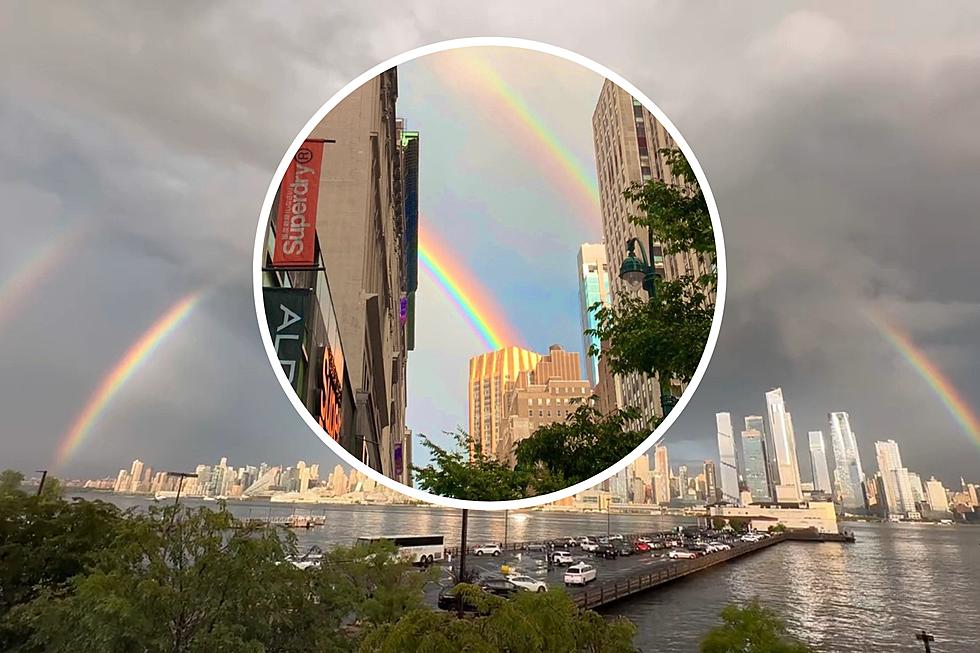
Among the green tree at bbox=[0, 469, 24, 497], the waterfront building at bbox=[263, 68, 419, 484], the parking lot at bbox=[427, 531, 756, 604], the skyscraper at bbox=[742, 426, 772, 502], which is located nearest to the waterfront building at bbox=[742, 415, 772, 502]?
the skyscraper at bbox=[742, 426, 772, 502]

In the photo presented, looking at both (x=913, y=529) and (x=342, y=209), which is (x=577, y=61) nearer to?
(x=342, y=209)

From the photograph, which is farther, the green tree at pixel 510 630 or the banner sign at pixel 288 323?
the banner sign at pixel 288 323

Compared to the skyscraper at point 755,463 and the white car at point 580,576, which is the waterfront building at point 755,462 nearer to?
the skyscraper at point 755,463

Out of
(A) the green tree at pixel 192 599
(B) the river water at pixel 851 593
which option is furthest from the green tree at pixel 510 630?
(B) the river water at pixel 851 593

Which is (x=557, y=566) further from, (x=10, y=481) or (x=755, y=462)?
(x=10, y=481)

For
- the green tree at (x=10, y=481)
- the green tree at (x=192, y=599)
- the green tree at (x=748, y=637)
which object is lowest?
the green tree at (x=748, y=637)

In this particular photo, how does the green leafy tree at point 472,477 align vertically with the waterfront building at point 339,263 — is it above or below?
below

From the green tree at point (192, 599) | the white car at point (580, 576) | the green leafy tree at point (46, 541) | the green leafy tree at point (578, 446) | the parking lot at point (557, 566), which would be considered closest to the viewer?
the green tree at point (192, 599)

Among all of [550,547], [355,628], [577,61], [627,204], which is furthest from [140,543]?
[550,547]
